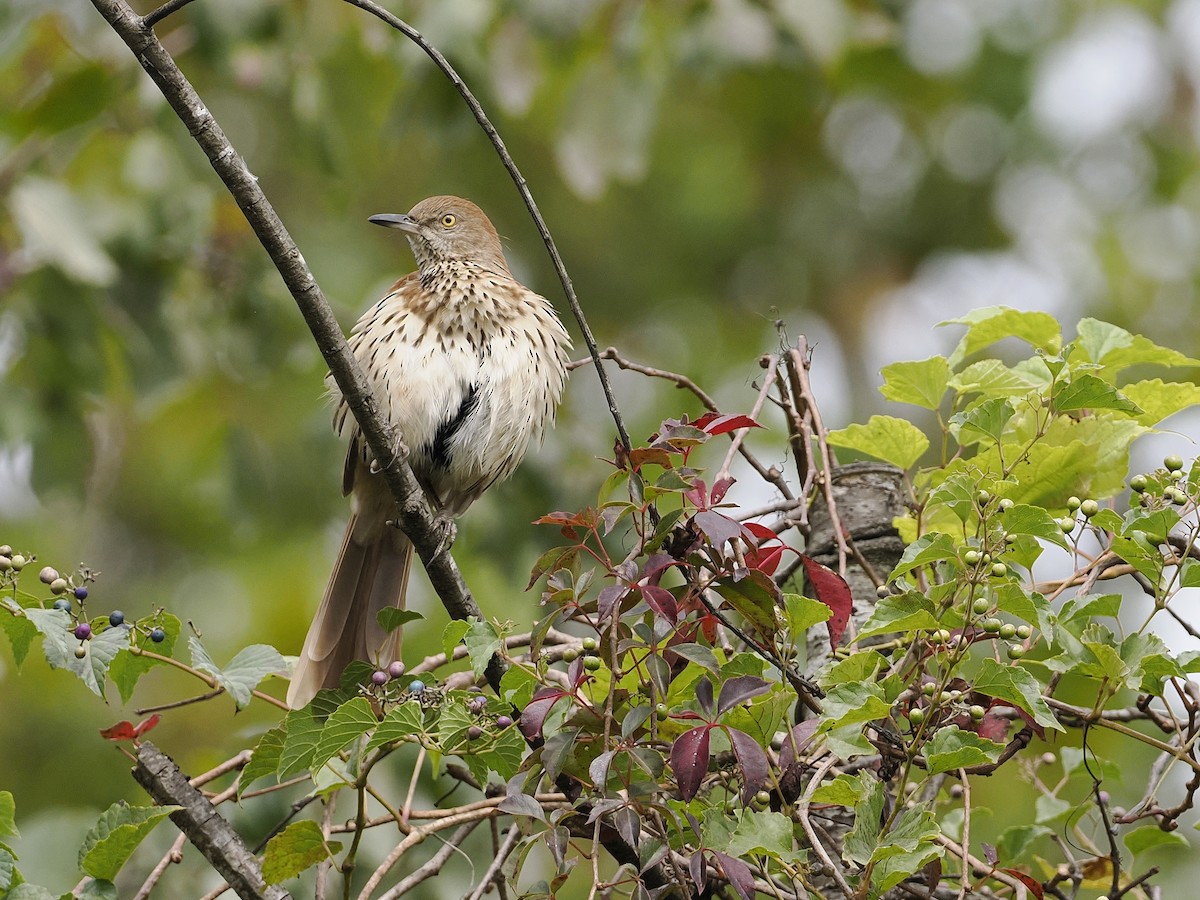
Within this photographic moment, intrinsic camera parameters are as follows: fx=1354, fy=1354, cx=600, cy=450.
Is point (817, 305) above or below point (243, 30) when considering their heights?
above

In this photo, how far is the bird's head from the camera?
3.97 metres

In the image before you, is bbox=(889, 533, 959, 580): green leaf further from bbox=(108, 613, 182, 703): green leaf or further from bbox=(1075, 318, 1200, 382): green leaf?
bbox=(108, 613, 182, 703): green leaf

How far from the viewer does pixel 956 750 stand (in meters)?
→ 1.68

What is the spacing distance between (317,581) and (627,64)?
3613 mm

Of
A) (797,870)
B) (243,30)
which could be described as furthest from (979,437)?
(243,30)

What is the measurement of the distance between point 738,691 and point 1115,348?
3.04ft

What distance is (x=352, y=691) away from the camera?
2.11m

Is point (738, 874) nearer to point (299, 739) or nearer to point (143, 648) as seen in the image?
point (299, 739)

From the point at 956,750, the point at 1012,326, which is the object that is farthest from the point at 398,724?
the point at 1012,326

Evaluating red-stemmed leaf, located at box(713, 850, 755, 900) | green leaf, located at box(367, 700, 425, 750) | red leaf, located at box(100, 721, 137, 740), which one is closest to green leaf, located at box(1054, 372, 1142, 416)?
red-stemmed leaf, located at box(713, 850, 755, 900)

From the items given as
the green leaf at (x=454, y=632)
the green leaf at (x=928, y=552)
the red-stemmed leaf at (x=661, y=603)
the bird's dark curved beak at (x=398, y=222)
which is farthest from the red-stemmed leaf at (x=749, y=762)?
the bird's dark curved beak at (x=398, y=222)

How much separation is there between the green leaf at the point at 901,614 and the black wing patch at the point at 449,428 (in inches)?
79.0

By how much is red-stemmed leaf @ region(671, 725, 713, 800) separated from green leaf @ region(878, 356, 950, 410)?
76 cm

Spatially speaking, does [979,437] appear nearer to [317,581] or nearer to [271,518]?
[271,518]
